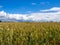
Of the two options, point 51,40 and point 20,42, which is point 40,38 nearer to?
point 51,40

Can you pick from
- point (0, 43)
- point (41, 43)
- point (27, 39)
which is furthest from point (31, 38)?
point (0, 43)

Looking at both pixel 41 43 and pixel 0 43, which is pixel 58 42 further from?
pixel 0 43

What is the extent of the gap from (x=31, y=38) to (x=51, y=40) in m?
0.99

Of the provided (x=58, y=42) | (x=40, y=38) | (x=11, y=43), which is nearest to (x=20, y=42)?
(x=11, y=43)

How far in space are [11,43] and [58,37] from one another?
2.56 metres

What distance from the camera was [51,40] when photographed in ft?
32.4

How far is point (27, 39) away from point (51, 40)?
3.98 feet

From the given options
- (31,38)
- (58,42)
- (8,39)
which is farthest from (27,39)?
(58,42)

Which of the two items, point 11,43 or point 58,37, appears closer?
point 11,43

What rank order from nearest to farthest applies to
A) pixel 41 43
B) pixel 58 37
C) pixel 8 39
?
pixel 41 43 < pixel 8 39 < pixel 58 37

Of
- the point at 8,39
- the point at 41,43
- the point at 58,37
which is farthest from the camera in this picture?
the point at 58,37

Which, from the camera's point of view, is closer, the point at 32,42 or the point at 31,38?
the point at 32,42

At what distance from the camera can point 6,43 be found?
928 centimetres

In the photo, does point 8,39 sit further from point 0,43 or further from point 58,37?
point 58,37
